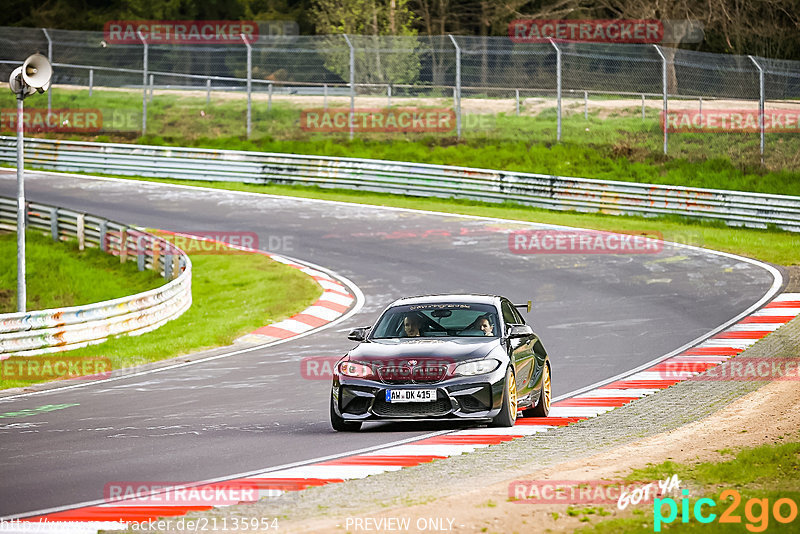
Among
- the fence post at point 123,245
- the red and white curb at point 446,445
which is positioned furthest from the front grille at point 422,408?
the fence post at point 123,245

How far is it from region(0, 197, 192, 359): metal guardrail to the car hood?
714 cm

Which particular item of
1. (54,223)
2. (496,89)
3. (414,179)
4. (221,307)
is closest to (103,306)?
(221,307)

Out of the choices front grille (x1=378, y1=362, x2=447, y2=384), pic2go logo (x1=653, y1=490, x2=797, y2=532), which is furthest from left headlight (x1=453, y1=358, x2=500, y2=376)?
pic2go logo (x1=653, y1=490, x2=797, y2=532)

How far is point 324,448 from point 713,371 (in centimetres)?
622

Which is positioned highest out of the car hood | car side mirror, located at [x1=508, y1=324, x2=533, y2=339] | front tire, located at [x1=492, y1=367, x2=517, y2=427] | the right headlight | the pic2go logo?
the pic2go logo

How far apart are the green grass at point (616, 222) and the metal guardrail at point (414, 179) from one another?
22 cm

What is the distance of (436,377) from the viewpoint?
11133mm

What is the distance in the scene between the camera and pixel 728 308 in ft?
63.7

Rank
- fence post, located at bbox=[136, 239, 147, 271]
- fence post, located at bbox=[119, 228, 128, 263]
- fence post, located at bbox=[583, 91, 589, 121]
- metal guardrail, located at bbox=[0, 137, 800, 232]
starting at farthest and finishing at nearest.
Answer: fence post, located at bbox=[583, 91, 589, 121] → metal guardrail, located at bbox=[0, 137, 800, 232] → fence post, located at bbox=[119, 228, 128, 263] → fence post, located at bbox=[136, 239, 147, 271]

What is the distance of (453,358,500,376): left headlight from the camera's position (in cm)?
1115

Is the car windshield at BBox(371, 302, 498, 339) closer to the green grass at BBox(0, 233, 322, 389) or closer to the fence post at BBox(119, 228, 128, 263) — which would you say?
the green grass at BBox(0, 233, 322, 389)

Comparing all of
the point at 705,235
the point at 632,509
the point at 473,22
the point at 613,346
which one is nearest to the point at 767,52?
the point at 473,22

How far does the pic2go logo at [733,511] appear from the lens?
266 inches

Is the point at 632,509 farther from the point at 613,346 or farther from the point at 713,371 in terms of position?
the point at 613,346
